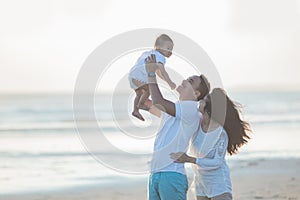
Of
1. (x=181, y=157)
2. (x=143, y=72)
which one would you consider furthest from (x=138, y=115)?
(x=181, y=157)

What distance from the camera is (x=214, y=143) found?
6.12m

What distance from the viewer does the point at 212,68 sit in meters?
6.21

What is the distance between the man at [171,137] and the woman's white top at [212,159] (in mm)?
157

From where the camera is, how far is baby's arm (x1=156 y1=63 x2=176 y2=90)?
630cm

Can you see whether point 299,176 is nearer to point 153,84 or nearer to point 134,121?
point 134,121

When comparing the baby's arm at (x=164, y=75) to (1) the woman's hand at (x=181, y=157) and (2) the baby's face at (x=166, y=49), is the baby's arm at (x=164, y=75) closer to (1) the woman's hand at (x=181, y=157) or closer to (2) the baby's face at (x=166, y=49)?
(2) the baby's face at (x=166, y=49)

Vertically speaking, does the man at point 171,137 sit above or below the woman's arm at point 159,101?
below

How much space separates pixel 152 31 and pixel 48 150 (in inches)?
460

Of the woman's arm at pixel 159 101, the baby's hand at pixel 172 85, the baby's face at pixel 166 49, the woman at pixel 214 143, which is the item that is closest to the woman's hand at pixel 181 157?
the woman at pixel 214 143

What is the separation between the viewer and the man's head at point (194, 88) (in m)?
6.01

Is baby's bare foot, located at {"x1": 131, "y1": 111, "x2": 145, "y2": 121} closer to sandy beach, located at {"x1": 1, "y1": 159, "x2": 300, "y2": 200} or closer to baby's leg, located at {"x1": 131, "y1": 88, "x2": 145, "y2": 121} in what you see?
baby's leg, located at {"x1": 131, "y1": 88, "x2": 145, "y2": 121}

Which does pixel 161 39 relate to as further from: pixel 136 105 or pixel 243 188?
pixel 243 188

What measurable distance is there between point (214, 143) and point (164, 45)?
110 cm

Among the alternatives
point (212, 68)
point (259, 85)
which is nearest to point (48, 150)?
point (212, 68)
